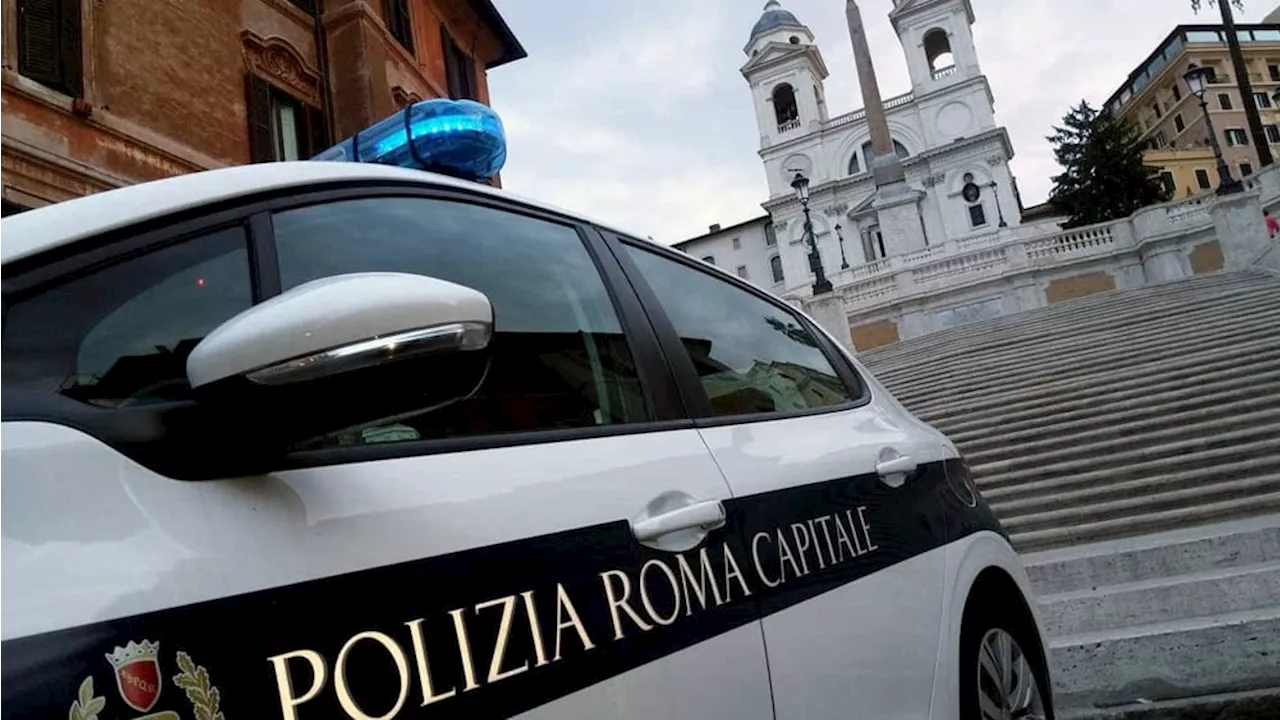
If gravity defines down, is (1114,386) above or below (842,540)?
above

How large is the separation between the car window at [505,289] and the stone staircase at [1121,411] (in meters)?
5.97

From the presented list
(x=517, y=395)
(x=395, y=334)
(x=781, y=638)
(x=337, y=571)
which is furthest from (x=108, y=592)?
(x=781, y=638)

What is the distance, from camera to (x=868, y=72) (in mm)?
44438

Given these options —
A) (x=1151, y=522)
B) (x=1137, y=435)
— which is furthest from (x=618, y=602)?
(x=1137, y=435)

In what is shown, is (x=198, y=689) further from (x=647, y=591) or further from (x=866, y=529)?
(x=866, y=529)

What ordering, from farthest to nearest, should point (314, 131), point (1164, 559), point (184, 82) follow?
point (314, 131) < point (184, 82) < point (1164, 559)

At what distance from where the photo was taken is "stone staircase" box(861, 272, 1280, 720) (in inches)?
160

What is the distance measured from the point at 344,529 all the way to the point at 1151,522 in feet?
22.9

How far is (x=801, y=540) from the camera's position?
168 centimetres

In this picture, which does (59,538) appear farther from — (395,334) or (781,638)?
(781,638)

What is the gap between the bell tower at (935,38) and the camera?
55.2 meters

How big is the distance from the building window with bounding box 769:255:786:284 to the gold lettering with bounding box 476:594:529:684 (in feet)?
217

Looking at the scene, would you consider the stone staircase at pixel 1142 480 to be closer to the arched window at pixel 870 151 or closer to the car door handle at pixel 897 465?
the car door handle at pixel 897 465

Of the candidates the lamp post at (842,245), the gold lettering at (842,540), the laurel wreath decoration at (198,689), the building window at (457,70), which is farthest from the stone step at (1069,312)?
the lamp post at (842,245)
